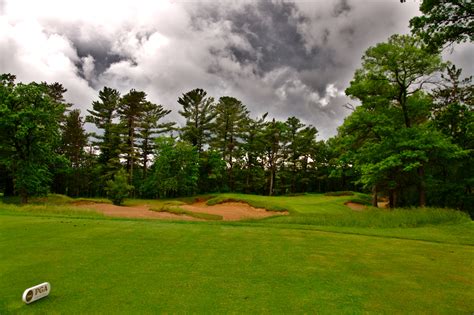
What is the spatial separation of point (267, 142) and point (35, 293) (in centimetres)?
4898

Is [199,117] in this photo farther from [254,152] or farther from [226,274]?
[226,274]

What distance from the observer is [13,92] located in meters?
27.5

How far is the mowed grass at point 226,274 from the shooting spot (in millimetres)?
4234

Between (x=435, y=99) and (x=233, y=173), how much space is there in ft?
117

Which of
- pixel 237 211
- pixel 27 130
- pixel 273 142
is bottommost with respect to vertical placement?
pixel 237 211

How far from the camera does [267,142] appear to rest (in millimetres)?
52156

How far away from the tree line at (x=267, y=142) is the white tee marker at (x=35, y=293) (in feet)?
41.2

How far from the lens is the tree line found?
781 inches

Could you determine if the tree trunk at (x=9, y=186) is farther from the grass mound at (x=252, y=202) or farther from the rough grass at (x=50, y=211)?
the grass mound at (x=252, y=202)

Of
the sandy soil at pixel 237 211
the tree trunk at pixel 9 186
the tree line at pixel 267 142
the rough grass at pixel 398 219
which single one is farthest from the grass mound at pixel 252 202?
the tree trunk at pixel 9 186

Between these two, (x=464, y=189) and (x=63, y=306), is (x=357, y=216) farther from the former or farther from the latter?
(x=63, y=306)

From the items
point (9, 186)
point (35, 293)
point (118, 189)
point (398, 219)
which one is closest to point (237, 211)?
point (118, 189)

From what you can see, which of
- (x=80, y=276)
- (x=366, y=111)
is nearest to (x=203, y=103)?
(x=366, y=111)

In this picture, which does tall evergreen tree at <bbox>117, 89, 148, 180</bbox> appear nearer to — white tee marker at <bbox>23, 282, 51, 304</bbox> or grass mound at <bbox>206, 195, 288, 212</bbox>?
grass mound at <bbox>206, 195, 288, 212</bbox>
